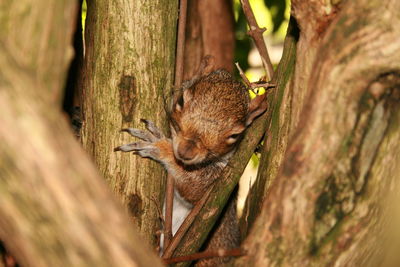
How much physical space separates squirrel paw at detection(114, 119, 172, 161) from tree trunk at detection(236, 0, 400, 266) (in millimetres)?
709

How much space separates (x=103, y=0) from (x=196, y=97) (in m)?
0.59

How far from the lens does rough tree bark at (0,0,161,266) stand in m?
0.97

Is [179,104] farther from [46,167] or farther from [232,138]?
[46,167]

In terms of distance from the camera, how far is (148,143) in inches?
79.9

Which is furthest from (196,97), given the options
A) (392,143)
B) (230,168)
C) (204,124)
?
(392,143)

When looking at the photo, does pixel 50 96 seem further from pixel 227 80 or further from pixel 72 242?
pixel 227 80

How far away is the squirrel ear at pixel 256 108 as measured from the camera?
2174 millimetres

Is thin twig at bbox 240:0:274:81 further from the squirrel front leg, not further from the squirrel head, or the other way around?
the squirrel front leg

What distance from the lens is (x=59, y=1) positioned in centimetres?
104

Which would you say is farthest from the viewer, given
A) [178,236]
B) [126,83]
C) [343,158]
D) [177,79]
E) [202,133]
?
[202,133]

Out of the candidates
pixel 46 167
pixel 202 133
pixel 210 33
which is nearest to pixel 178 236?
pixel 202 133

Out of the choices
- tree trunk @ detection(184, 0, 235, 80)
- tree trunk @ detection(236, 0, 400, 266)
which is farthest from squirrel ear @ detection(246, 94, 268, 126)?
tree trunk @ detection(236, 0, 400, 266)

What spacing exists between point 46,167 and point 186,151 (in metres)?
1.18

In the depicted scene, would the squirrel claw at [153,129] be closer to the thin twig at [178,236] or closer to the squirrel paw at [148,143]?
the squirrel paw at [148,143]
